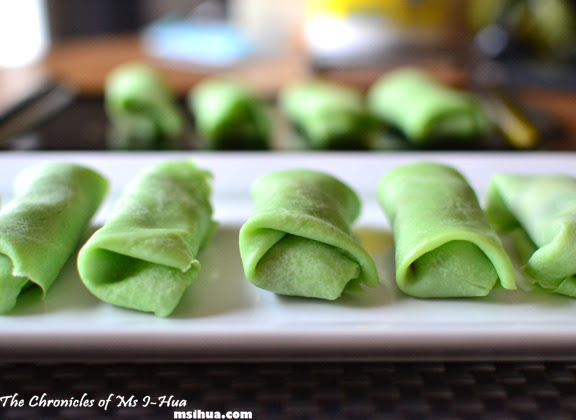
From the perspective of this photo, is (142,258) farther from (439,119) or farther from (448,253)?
(439,119)

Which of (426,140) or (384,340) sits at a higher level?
(384,340)

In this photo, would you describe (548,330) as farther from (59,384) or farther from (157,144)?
(157,144)

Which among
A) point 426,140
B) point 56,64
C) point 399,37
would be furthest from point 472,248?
point 56,64

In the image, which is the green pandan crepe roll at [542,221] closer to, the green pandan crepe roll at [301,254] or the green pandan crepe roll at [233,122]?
the green pandan crepe roll at [301,254]

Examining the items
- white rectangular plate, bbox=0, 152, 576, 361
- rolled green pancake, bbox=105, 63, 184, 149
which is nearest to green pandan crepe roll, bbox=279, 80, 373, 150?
rolled green pancake, bbox=105, 63, 184, 149

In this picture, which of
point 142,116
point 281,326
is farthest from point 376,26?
point 281,326

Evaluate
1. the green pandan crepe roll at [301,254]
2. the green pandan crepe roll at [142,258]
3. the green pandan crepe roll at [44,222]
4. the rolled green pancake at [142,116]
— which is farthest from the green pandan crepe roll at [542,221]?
the rolled green pancake at [142,116]

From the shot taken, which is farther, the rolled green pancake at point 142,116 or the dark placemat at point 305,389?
the rolled green pancake at point 142,116
